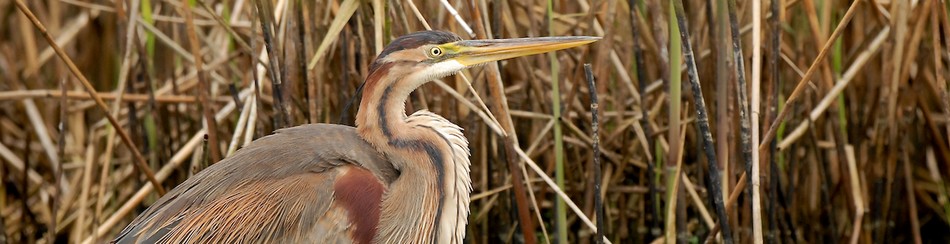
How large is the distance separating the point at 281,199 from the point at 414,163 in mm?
350

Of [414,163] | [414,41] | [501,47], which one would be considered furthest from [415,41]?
[414,163]

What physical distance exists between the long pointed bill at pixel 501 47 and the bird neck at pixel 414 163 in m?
0.16

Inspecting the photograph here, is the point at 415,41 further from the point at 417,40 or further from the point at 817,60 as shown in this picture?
the point at 817,60

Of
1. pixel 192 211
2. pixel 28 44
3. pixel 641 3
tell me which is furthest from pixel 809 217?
pixel 28 44

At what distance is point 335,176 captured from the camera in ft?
9.36

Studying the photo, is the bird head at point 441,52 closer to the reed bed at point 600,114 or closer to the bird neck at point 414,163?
the bird neck at point 414,163

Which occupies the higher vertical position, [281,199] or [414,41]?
[414,41]

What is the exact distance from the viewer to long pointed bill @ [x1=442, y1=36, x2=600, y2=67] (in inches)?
110

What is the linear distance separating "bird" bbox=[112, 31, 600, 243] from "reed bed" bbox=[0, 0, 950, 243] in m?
0.29

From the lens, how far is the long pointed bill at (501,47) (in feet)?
9.21

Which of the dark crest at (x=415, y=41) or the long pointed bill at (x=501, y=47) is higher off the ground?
the dark crest at (x=415, y=41)

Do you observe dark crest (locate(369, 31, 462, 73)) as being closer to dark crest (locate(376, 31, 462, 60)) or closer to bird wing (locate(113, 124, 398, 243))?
dark crest (locate(376, 31, 462, 60))

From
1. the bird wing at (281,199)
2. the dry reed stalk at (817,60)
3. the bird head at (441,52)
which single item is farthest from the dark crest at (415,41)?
the dry reed stalk at (817,60)

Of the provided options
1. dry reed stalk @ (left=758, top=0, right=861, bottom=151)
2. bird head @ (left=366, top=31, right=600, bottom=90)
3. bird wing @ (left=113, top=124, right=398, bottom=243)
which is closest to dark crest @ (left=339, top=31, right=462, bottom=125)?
bird head @ (left=366, top=31, right=600, bottom=90)
